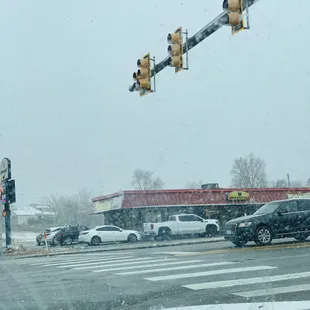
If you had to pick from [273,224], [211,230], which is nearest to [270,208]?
[273,224]

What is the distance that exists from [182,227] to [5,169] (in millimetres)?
11575

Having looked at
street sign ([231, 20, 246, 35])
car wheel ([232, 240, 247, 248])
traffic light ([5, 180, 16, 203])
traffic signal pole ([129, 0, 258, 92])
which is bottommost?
car wheel ([232, 240, 247, 248])

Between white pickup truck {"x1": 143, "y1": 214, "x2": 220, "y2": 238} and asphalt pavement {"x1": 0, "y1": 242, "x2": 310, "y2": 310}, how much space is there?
1811 cm

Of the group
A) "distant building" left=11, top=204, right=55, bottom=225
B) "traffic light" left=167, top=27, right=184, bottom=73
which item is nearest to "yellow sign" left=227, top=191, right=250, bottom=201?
"traffic light" left=167, top=27, right=184, bottom=73

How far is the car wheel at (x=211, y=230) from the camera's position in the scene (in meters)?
32.2

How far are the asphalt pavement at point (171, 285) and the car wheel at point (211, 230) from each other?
2013 centimetres

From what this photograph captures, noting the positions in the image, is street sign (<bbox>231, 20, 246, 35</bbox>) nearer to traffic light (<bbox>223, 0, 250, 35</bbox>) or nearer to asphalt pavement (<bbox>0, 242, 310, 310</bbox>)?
traffic light (<bbox>223, 0, 250, 35</bbox>)

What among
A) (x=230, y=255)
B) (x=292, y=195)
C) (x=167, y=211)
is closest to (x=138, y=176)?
(x=167, y=211)

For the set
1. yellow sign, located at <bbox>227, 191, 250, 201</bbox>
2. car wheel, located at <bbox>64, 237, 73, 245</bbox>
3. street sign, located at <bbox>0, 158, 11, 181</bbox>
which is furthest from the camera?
yellow sign, located at <bbox>227, 191, 250, 201</bbox>

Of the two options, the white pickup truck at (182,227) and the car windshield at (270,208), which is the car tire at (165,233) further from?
the car windshield at (270,208)

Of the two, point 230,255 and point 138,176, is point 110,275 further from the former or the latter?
point 138,176

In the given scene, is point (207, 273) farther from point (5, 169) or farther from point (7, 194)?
point (5, 169)

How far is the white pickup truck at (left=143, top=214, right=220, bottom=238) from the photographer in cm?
3027

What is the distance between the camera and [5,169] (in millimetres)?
25719
